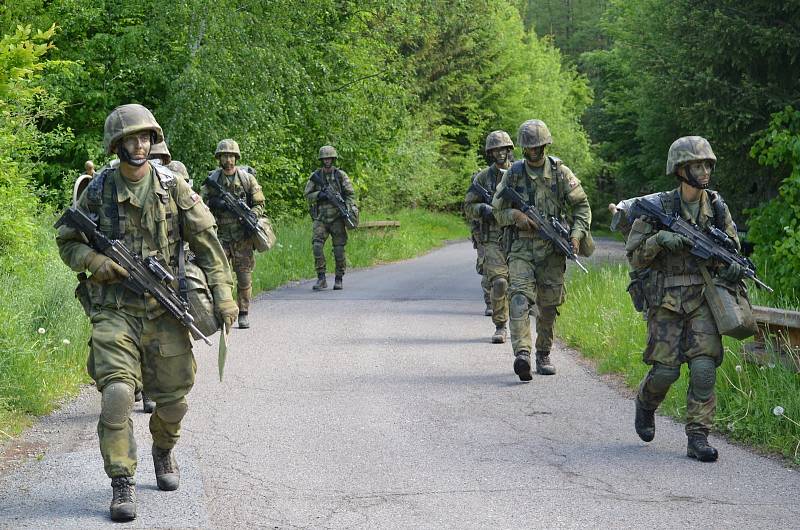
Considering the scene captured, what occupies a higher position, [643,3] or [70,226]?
[643,3]

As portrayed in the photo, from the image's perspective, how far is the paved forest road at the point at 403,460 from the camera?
568 centimetres

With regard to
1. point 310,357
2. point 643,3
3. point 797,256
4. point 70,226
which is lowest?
point 310,357

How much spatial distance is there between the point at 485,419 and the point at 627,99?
30354mm

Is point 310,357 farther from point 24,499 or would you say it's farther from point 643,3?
point 643,3

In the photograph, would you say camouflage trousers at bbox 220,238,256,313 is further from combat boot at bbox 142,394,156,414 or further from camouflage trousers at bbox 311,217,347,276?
combat boot at bbox 142,394,156,414

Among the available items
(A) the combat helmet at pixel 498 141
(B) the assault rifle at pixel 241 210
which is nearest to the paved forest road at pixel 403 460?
(B) the assault rifle at pixel 241 210

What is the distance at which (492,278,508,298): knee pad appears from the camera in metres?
12.1

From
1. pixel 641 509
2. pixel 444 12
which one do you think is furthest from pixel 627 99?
pixel 641 509

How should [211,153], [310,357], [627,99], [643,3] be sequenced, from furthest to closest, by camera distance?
[627,99] → [643,3] → [211,153] → [310,357]

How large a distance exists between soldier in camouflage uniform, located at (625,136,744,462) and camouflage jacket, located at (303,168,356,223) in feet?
35.1

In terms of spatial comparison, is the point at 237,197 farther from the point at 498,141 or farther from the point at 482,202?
the point at 498,141

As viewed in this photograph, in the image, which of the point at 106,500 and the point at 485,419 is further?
the point at 485,419

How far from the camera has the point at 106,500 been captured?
592cm

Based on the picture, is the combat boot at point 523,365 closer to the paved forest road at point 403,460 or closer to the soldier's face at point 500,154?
the paved forest road at point 403,460
